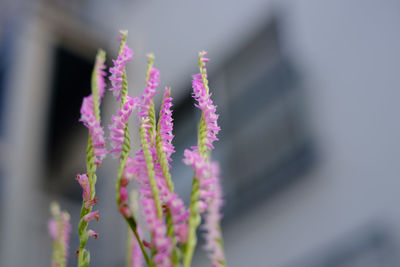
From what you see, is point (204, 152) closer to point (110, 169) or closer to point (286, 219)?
point (286, 219)

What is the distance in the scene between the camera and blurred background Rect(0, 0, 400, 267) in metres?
2.04

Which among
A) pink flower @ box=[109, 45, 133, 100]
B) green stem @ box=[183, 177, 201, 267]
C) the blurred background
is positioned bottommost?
green stem @ box=[183, 177, 201, 267]

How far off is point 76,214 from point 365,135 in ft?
10.1

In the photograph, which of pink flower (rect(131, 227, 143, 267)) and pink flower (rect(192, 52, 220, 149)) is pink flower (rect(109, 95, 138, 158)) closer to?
pink flower (rect(192, 52, 220, 149))

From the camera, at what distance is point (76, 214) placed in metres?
4.49

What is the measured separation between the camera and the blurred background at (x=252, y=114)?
80.2 inches

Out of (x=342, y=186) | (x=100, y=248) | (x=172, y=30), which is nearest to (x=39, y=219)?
(x=100, y=248)

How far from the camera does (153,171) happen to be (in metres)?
0.31

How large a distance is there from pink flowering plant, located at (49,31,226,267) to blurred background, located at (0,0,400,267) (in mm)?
1659

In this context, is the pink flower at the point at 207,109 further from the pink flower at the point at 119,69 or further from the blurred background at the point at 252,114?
the blurred background at the point at 252,114

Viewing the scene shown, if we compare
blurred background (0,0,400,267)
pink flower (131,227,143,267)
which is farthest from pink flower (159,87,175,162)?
blurred background (0,0,400,267)

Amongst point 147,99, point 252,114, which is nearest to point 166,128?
point 147,99

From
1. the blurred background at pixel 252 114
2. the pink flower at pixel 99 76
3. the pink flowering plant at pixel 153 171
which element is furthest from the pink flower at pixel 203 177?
the blurred background at pixel 252 114

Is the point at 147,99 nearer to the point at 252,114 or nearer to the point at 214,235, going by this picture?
the point at 214,235
